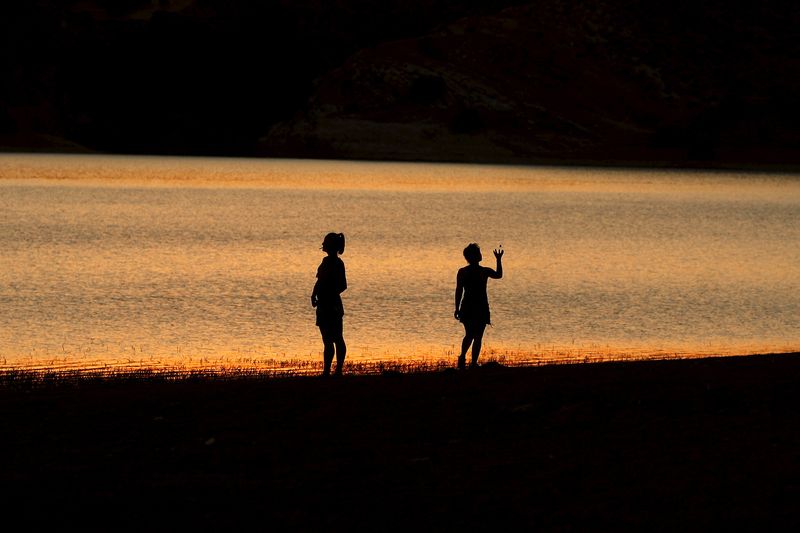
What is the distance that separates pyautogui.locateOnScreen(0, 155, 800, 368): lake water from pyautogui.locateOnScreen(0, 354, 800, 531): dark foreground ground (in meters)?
7.26

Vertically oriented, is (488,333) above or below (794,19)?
below

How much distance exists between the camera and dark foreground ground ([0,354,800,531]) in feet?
33.4

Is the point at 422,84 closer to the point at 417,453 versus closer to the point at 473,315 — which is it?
the point at 473,315

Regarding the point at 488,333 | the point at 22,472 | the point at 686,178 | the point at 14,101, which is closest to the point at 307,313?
the point at 488,333

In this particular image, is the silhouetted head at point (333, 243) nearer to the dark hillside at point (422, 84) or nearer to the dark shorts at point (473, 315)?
the dark shorts at point (473, 315)

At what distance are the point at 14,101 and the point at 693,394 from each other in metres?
172

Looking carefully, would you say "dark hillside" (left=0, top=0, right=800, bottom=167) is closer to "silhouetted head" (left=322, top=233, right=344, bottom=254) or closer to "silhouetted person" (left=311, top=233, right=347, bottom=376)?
"silhouetted person" (left=311, top=233, right=347, bottom=376)

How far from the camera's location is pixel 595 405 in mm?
13852

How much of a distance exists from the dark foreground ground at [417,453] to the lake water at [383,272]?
7.26 metres

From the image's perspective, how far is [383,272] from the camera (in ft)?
135

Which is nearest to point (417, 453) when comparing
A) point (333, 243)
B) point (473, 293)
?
point (333, 243)

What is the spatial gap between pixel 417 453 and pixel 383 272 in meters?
29.1

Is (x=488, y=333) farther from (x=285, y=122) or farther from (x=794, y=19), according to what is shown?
(x=794, y=19)

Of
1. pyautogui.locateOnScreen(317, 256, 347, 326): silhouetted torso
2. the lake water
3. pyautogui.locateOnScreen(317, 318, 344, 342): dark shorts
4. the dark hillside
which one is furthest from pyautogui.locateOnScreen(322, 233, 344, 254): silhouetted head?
the dark hillside
